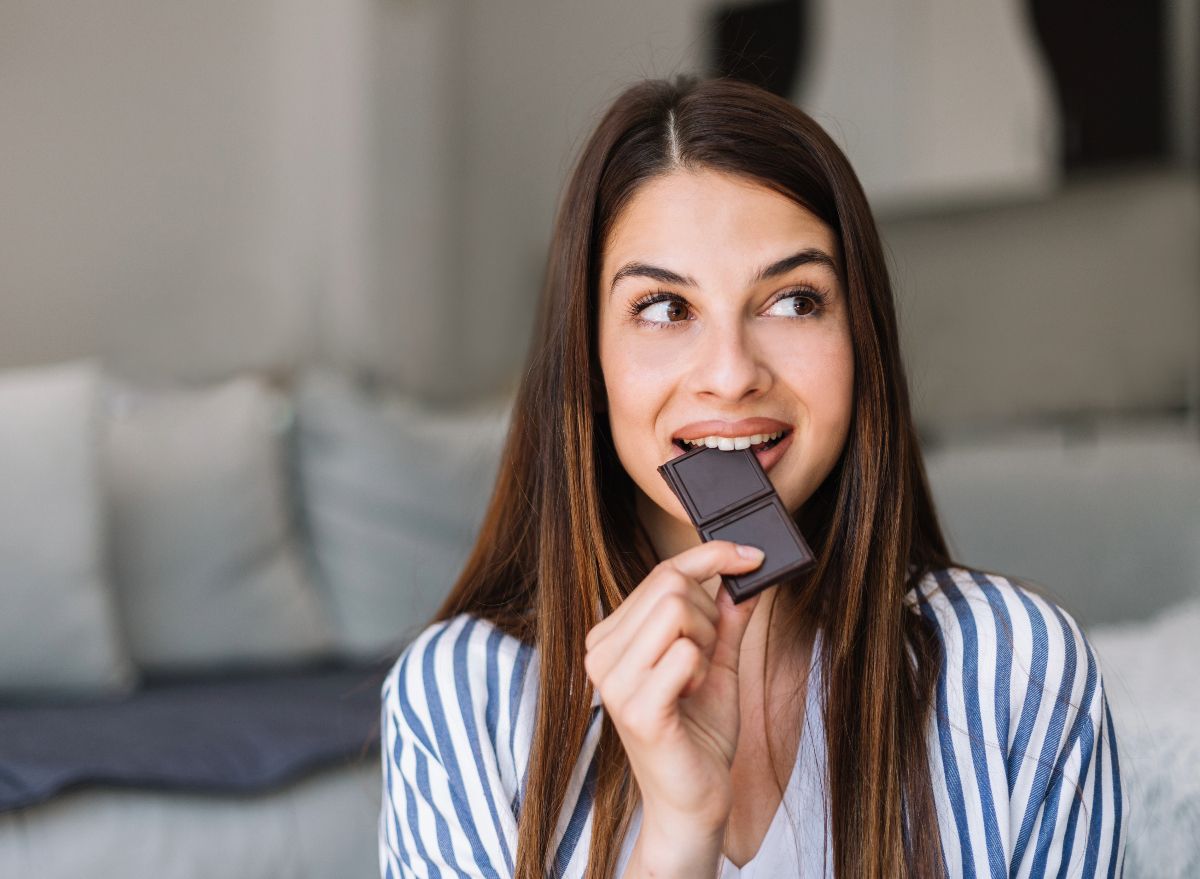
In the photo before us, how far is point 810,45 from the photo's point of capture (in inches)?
143

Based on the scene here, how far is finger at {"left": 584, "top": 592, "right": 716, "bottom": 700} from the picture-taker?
2.58 feet

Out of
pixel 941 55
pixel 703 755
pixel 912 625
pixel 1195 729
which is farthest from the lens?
pixel 941 55

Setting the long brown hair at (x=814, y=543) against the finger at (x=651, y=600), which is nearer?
the finger at (x=651, y=600)

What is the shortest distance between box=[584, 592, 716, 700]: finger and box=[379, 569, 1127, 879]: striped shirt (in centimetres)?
28

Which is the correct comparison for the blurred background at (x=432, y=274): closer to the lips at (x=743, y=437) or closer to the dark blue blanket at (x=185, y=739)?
the dark blue blanket at (x=185, y=739)

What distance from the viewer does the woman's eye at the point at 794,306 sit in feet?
3.42

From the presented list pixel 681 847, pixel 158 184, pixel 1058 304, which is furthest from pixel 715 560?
pixel 1058 304

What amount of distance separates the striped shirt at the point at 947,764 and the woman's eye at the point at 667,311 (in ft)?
1.34

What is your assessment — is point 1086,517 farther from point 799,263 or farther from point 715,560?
point 715,560

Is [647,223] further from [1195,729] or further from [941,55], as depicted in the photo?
[941,55]

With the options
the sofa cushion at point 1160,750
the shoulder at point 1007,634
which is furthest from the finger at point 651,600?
A: the sofa cushion at point 1160,750

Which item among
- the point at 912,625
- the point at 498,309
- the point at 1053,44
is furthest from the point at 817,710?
the point at 498,309

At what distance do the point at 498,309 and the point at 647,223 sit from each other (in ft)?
9.69

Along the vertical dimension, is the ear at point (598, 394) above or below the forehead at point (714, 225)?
below
